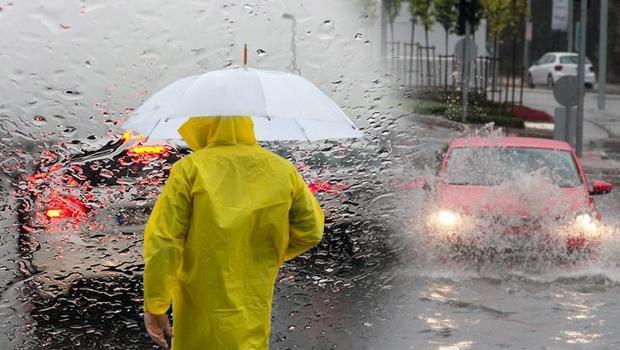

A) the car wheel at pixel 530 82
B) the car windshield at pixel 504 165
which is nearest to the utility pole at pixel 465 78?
the car windshield at pixel 504 165

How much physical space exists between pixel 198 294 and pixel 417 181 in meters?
6.74

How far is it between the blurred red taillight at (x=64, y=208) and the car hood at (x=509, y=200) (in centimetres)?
350

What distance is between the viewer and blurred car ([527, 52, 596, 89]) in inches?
1704

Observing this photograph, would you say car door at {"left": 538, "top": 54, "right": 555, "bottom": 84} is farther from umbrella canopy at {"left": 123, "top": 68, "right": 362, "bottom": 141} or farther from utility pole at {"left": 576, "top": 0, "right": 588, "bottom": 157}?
umbrella canopy at {"left": 123, "top": 68, "right": 362, "bottom": 141}

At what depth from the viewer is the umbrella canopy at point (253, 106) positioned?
391 centimetres

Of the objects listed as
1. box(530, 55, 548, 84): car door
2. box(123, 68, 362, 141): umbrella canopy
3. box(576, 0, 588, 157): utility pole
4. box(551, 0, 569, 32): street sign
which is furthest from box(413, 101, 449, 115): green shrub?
box(530, 55, 548, 84): car door

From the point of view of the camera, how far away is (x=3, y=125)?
814 centimetres

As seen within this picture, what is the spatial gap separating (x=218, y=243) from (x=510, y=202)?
6715 mm

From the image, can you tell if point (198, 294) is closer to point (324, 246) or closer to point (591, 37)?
point (324, 246)

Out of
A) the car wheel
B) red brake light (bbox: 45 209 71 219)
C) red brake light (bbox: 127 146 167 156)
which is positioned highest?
red brake light (bbox: 127 146 167 156)

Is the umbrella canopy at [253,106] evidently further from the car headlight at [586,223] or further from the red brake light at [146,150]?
the car headlight at [586,223]

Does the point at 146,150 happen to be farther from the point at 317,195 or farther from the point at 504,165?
the point at 504,165

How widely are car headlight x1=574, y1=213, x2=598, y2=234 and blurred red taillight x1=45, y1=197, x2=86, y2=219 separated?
14.3 ft

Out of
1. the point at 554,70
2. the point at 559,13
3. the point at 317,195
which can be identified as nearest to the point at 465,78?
the point at 317,195
